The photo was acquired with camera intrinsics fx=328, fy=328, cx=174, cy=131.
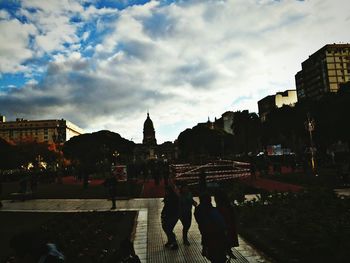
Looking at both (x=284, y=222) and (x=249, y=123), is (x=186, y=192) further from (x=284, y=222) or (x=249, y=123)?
(x=249, y=123)

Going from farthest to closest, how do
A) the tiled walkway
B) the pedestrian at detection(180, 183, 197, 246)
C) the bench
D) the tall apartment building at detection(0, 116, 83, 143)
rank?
the tall apartment building at detection(0, 116, 83, 143) < the bench < the pedestrian at detection(180, 183, 197, 246) < the tiled walkway

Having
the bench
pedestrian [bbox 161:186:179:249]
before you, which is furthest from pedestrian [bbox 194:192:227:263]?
the bench

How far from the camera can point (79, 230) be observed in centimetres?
1116

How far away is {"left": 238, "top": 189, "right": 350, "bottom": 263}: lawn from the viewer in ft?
22.5

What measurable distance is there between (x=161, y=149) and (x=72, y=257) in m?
174

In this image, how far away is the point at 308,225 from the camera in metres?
8.27

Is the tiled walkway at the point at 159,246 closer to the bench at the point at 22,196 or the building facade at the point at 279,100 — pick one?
the bench at the point at 22,196

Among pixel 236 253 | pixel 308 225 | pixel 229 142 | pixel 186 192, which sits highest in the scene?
pixel 229 142

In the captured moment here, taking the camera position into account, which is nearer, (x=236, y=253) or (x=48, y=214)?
(x=236, y=253)

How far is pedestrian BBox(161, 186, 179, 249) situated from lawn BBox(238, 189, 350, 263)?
222 cm

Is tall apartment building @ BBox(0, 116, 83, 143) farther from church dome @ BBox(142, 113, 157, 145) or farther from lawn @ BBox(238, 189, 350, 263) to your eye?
lawn @ BBox(238, 189, 350, 263)

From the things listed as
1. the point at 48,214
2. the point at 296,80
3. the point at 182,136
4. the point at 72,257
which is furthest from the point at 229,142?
the point at 72,257

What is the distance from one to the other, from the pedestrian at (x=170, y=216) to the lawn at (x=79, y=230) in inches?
56.4

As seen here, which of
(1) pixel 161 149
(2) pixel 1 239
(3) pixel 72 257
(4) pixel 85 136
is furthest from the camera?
(1) pixel 161 149
